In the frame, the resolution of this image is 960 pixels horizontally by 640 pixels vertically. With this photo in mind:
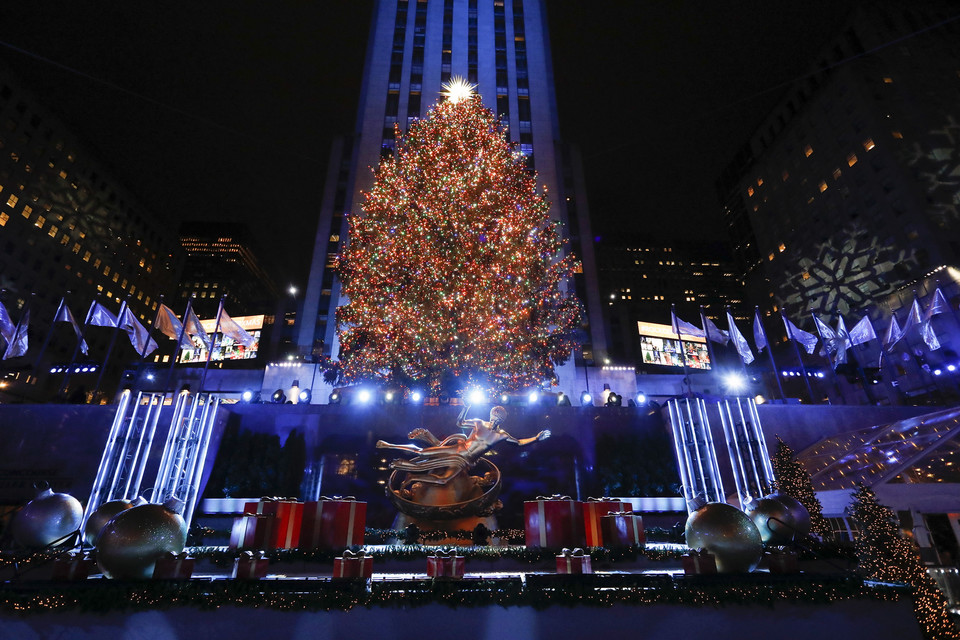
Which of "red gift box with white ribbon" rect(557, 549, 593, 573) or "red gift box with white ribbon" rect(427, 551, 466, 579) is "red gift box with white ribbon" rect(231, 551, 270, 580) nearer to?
"red gift box with white ribbon" rect(427, 551, 466, 579)

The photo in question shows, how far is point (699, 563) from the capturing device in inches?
274

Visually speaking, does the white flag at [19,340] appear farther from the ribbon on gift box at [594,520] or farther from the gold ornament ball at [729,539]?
the gold ornament ball at [729,539]

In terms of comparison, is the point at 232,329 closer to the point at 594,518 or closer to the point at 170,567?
the point at 170,567

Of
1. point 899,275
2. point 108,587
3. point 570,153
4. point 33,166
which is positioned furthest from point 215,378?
point 899,275

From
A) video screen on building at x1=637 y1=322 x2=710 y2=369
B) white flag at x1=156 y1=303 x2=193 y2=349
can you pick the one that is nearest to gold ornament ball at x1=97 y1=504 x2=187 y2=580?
white flag at x1=156 y1=303 x2=193 y2=349

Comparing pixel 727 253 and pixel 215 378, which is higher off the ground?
pixel 727 253

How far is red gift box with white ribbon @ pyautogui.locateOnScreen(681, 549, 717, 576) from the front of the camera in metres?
6.91

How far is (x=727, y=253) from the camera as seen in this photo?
3775 inches

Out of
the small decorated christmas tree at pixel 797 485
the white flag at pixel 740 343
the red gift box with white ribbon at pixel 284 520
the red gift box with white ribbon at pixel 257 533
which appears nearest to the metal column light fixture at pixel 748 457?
the small decorated christmas tree at pixel 797 485

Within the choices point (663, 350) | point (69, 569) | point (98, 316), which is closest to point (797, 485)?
point (69, 569)

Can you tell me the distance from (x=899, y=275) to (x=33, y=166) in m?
84.9

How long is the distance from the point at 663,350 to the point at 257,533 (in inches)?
1285

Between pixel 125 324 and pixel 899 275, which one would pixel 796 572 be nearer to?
pixel 125 324

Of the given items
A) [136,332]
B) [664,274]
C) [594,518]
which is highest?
[664,274]
